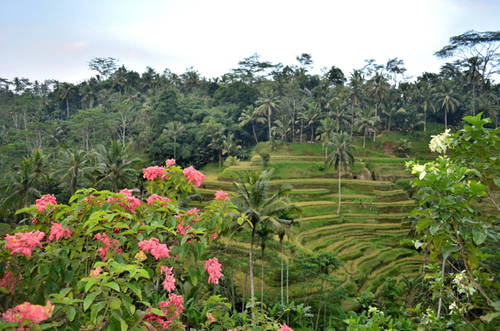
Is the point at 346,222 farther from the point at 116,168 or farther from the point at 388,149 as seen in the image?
the point at 388,149

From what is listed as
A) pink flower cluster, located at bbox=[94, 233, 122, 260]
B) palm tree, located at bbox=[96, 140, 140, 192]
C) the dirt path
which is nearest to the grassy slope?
the dirt path

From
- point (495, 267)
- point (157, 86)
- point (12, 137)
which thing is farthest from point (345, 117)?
point (12, 137)

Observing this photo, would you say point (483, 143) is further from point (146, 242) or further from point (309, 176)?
point (309, 176)

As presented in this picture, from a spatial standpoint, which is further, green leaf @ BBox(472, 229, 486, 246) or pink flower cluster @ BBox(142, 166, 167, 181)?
pink flower cluster @ BBox(142, 166, 167, 181)

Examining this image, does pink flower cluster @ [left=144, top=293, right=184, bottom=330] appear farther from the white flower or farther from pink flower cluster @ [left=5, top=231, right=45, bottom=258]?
the white flower

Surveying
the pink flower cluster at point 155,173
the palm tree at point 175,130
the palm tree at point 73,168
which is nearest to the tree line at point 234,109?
the palm tree at point 175,130

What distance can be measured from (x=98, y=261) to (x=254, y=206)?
9.03 meters

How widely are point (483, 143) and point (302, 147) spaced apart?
35660 millimetres

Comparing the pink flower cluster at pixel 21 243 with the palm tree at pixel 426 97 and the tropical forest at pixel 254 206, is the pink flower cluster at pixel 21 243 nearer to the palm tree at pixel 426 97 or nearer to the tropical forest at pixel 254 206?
the tropical forest at pixel 254 206

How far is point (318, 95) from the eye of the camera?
45.5 metres

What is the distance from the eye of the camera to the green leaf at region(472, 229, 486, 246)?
2355mm

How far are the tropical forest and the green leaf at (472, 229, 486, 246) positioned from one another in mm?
27

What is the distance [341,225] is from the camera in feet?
70.9

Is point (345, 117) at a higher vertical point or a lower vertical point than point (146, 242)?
higher
